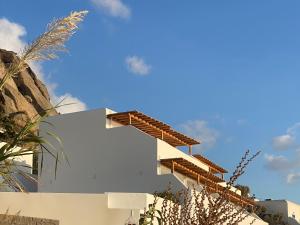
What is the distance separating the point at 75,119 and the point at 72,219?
1472 cm

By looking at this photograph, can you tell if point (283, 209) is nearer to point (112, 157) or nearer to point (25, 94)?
point (112, 157)

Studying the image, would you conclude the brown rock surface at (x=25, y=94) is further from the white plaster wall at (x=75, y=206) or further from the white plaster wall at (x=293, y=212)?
the white plaster wall at (x=75, y=206)

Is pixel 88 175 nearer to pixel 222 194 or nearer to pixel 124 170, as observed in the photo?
pixel 124 170

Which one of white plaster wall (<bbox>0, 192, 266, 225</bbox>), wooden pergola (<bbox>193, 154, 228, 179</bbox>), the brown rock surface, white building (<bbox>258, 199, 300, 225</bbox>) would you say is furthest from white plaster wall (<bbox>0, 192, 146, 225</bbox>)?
white building (<bbox>258, 199, 300, 225</bbox>)

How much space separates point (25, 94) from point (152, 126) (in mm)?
18947

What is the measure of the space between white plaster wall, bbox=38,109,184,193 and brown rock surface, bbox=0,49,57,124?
9290 millimetres

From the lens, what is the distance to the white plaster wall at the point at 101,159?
2781 centimetres

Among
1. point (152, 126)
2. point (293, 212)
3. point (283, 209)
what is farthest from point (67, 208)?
point (293, 212)

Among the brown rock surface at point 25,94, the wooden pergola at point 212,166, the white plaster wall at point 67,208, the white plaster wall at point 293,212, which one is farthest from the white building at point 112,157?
the white plaster wall at point 293,212

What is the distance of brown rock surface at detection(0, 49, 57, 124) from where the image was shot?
41281 mm

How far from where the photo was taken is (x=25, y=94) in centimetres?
4716

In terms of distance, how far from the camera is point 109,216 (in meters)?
16.3

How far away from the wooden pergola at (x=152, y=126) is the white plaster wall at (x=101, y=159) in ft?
2.70

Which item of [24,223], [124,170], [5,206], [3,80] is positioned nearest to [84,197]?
[5,206]
